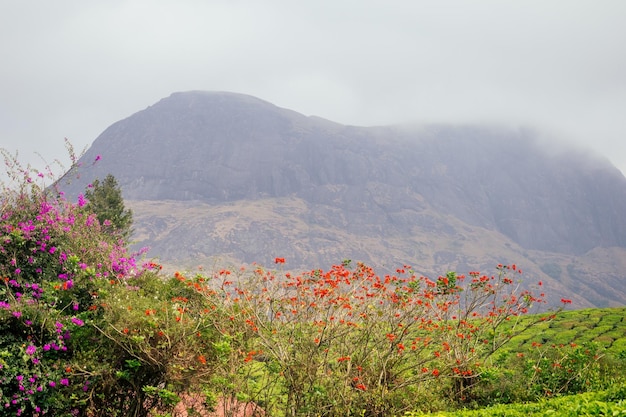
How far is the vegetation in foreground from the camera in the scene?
7.25m

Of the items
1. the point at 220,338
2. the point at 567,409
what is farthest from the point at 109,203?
the point at 567,409

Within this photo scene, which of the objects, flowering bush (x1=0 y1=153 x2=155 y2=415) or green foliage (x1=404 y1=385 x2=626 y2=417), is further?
flowering bush (x1=0 y1=153 x2=155 y2=415)

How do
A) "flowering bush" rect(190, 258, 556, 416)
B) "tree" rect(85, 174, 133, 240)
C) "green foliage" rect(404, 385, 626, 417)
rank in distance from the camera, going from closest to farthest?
"green foliage" rect(404, 385, 626, 417) → "flowering bush" rect(190, 258, 556, 416) → "tree" rect(85, 174, 133, 240)

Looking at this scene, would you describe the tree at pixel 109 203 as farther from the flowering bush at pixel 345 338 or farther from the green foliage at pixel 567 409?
the green foliage at pixel 567 409

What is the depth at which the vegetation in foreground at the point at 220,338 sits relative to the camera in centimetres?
725

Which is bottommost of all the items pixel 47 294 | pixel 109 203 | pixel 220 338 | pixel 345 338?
pixel 345 338

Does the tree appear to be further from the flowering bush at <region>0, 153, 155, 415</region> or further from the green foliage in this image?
the green foliage

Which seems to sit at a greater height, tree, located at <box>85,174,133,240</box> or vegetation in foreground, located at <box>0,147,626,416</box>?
tree, located at <box>85,174,133,240</box>

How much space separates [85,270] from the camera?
823 centimetres

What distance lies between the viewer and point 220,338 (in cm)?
815

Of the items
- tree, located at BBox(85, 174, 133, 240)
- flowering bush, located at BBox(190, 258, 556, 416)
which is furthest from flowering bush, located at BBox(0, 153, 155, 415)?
tree, located at BBox(85, 174, 133, 240)

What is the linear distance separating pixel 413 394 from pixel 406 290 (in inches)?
79.2

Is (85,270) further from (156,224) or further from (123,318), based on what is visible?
(156,224)

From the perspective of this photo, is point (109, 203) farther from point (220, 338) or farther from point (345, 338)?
point (345, 338)
